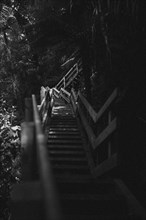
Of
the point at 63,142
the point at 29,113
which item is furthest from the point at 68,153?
the point at 29,113

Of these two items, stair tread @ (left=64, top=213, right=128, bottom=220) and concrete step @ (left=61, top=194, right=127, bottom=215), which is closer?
stair tread @ (left=64, top=213, right=128, bottom=220)

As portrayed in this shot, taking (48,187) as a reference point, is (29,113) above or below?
below

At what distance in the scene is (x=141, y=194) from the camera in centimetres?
568

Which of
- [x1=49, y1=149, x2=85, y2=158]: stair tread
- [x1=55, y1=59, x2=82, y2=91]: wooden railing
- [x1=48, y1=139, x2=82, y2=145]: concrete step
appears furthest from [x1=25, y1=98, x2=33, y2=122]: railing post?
[x1=55, y1=59, x2=82, y2=91]: wooden railing

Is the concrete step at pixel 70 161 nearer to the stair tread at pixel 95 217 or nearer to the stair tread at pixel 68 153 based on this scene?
the stair tread at pixel 68 153

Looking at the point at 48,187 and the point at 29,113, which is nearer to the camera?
the point at 48,187

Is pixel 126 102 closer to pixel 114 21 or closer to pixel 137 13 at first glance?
pixel 137 13

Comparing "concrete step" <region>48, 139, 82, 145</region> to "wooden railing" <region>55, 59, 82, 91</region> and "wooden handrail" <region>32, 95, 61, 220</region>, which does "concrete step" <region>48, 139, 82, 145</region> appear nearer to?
"wooden handrail" <region>32, 95, 61, 220</region>

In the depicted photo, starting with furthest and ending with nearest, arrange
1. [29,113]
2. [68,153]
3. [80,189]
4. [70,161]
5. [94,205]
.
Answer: [68,153] → [70,161] → [80,189] → [94,205] → [29,113]

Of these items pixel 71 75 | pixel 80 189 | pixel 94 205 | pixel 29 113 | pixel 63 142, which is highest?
pixel 29 113

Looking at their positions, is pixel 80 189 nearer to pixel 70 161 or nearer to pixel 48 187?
pixel 70 161

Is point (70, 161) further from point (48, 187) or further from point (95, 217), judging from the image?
point (48, 187)

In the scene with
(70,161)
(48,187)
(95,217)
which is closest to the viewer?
(48,187)

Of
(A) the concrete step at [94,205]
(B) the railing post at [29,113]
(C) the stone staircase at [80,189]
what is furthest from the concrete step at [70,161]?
(B) the railing post at [29,113]
